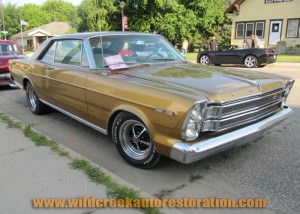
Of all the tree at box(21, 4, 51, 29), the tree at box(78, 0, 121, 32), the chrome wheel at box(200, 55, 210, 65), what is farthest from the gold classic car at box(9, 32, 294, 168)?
the tree at box(21, 4, 51, 29)

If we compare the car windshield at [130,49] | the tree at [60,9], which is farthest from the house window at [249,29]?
the tree at [60,9]

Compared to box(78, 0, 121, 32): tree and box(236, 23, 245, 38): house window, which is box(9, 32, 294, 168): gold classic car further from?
box(78, 0, 121, 32): tree

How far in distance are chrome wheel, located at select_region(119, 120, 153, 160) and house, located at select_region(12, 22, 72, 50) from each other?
57.0 m

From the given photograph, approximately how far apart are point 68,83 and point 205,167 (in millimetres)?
2317

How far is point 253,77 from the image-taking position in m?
3.82

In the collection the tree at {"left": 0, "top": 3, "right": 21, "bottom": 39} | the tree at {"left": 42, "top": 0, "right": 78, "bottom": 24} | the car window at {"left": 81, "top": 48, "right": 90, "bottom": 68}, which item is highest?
the tree at {"left": 42, "top": 0, "right": 78, "bottom": 24}

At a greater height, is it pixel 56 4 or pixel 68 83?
pixel 56 4

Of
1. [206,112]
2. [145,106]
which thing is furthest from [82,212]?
[206,112]

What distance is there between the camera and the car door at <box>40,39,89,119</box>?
14.0ft

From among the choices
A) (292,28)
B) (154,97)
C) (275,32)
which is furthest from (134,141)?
(275,32)

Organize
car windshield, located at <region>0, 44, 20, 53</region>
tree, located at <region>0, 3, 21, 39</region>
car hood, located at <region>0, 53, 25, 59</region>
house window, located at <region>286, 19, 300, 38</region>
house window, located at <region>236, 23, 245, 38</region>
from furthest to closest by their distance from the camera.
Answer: tree, located at <region>0, 3, 21, 39</region>
house window, located at <region>236, 23, 245, 38</region>
house window, located at <region>286, 19, 300, 38</region>
car windshield, located at <region>0, 44, 20, 53</region>
car hood, located at <region>0, 53, 25, 59</region>

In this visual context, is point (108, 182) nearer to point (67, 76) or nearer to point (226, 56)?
point (67, 76)

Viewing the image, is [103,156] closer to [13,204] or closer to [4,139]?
[13,204]

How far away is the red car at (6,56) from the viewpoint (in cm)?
894
